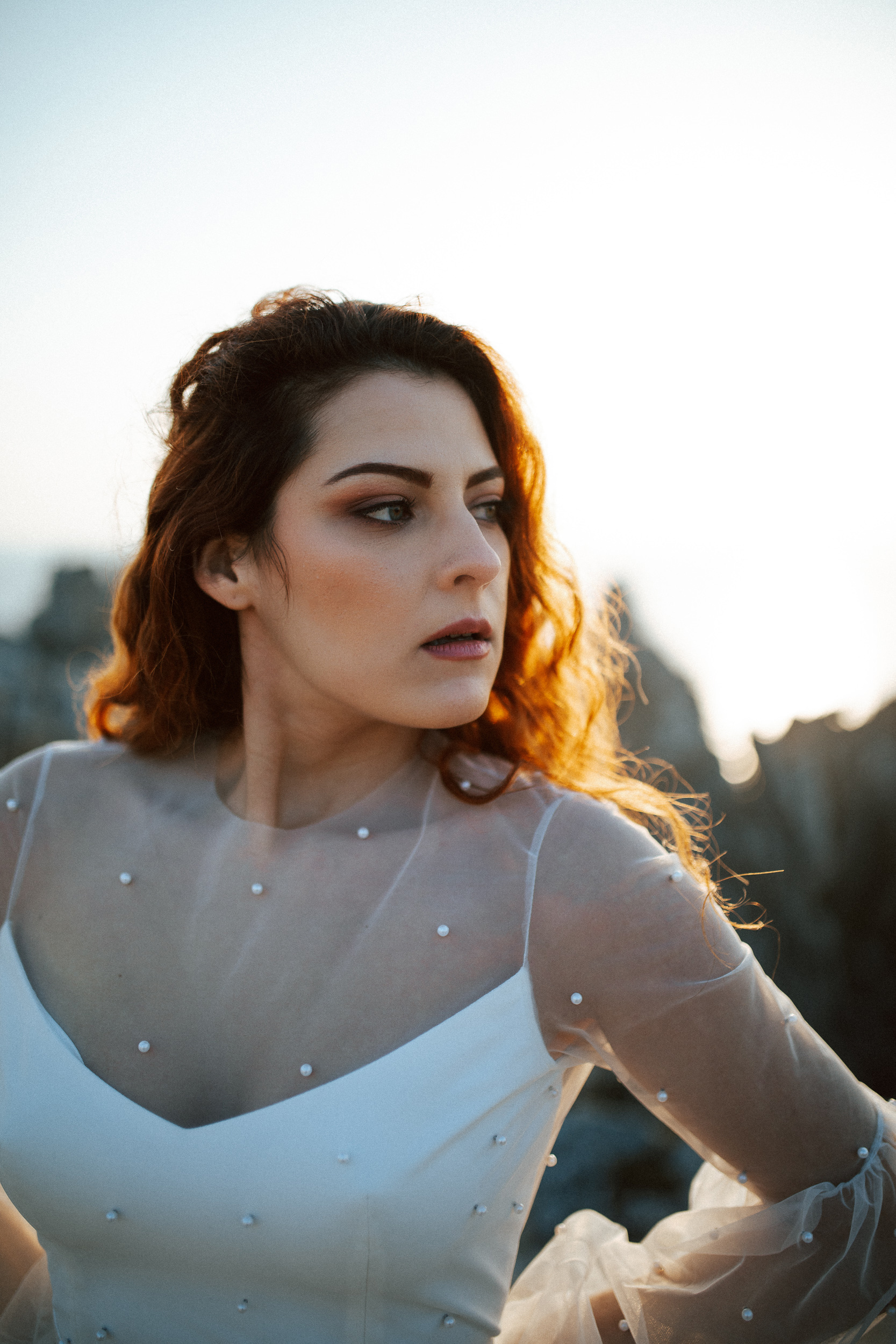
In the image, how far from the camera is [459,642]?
5.46 ft

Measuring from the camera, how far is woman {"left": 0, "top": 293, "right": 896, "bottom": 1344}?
4.72 ft

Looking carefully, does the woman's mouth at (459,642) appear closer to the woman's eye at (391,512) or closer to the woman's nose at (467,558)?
the woman's nose at (467,558)

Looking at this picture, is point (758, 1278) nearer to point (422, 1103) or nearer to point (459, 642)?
point (422, 1103)

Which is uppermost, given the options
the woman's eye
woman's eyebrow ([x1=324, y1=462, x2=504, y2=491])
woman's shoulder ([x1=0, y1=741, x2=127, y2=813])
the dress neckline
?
woman's eyebrow ([x1=324, y1=462, x2=504, y2=491])

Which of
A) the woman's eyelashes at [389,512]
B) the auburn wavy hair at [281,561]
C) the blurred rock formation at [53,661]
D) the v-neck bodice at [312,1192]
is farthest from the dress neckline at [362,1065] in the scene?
the blurred rock formation at [53,661]

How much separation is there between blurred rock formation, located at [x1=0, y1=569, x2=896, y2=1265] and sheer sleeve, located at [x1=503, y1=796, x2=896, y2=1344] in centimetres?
148

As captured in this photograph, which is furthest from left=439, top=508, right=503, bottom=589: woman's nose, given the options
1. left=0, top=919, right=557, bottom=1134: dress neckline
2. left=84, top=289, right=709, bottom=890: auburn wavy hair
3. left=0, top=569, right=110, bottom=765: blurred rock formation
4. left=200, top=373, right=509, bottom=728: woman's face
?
left=0, top=569, right=110, bottom=765: blurred rock formation

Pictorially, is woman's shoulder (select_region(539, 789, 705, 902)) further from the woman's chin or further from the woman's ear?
the woman's ear

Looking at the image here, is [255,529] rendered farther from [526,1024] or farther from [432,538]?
[526,1024]

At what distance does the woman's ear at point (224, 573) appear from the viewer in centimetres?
185

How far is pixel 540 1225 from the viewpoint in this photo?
290 cm

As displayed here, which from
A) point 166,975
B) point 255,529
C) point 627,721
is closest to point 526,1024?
point 166,975

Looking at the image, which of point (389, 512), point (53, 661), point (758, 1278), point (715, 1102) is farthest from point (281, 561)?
point (53, 661)

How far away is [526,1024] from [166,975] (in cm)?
74
